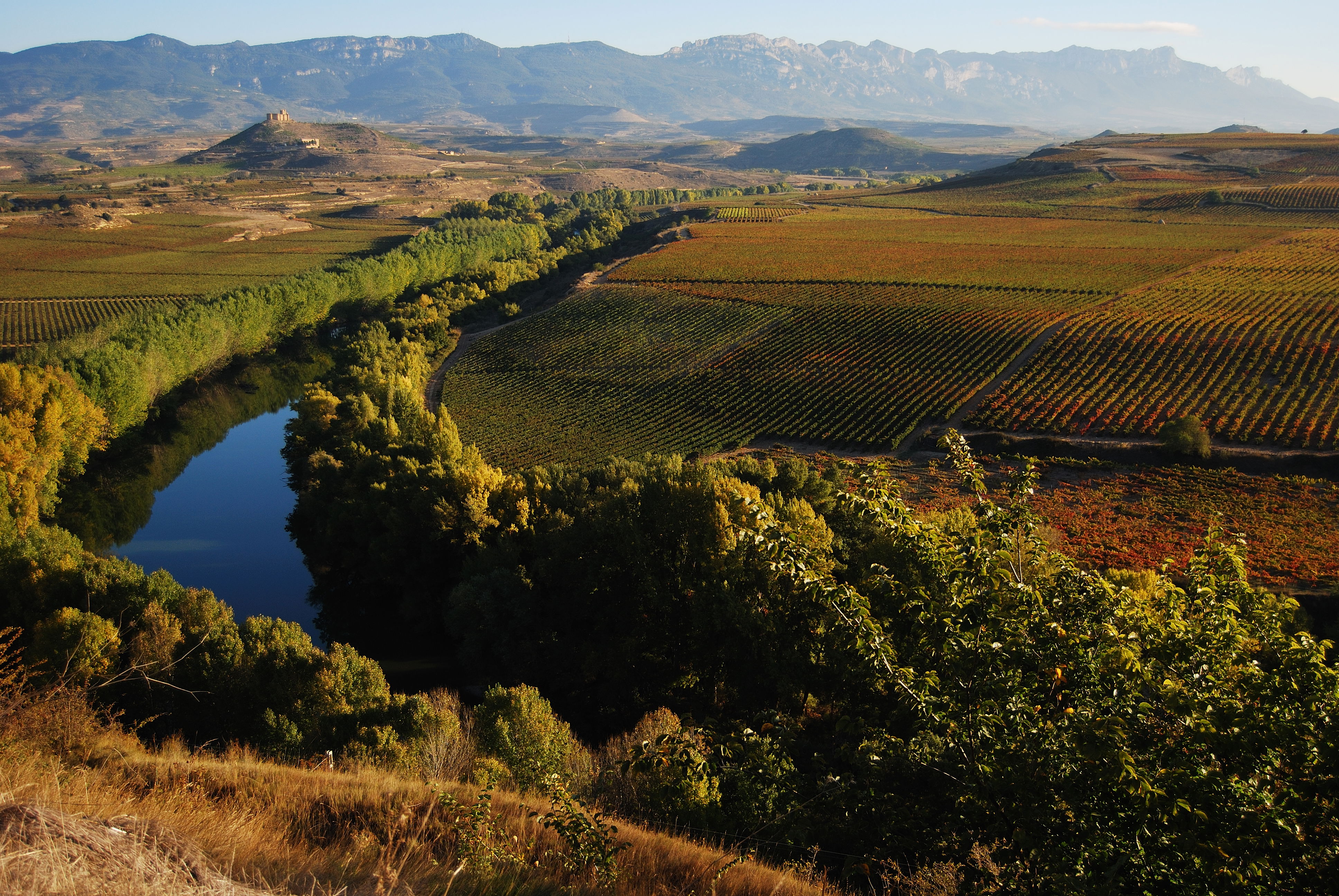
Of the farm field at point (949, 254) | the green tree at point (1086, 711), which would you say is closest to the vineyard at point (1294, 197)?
the farm field at point (949, 254)

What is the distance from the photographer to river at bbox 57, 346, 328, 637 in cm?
4575

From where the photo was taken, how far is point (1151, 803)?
321 inches

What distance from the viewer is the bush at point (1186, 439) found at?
52.9 m

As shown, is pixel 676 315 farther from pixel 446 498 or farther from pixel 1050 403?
pixel 446 498

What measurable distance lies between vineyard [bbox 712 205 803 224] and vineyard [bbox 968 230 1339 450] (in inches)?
3190

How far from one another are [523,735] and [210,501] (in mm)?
47479

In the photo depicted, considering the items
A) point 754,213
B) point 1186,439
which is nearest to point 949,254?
point 754,213

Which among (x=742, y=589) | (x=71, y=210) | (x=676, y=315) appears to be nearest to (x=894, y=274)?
(x=676, y=315)

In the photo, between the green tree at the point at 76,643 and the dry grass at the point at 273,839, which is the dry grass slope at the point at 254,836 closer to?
the dry grass at the point at 273,839

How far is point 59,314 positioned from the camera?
90875 mm

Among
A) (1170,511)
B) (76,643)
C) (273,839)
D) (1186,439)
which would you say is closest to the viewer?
(273,839)

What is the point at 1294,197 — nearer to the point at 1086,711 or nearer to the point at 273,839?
the point at 1086,711

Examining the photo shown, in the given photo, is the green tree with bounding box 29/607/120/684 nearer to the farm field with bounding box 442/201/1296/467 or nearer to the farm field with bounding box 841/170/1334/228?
the farm field with bounding box 442/201/1296/467

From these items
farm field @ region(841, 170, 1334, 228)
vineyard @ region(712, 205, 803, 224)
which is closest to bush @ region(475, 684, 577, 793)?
vineyard @ region(712, 205, 803, 224)
